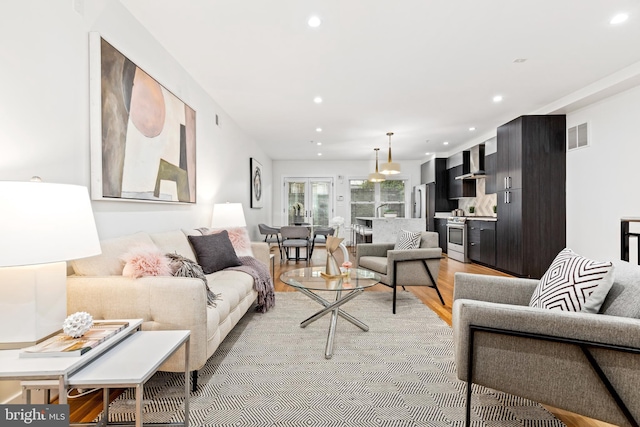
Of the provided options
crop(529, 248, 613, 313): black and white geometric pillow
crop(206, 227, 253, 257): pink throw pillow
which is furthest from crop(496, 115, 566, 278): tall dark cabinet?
crop(206, 227, 253, 257): pink throw pillow

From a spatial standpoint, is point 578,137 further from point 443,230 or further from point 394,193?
point 394,193

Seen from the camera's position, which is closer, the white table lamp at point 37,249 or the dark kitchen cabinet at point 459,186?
the white table lamp at point 37,249

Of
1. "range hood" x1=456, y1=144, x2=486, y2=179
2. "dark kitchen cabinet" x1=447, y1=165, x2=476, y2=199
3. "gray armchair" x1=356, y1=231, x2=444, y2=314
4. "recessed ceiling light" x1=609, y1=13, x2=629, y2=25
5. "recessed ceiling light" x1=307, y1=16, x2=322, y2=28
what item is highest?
"recessed ceiling light" x1=609, y1=13, x2=629, y2=25

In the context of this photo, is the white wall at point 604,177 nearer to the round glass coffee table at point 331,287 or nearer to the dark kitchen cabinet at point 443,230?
the dark kitchen cabinet at point 443,230

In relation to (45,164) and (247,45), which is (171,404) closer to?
(45,164)

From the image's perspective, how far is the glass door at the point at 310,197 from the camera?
31.8 ft

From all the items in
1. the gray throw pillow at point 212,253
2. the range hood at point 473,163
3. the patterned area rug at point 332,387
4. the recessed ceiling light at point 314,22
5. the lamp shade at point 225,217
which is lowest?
the patterned area rug at point 332,387

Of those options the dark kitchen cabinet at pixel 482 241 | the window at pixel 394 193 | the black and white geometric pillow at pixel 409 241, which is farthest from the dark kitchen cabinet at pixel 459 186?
the black and white geometric pillow at pixel 409 241

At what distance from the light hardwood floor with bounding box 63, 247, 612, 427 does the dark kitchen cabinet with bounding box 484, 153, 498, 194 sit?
1.54 metres

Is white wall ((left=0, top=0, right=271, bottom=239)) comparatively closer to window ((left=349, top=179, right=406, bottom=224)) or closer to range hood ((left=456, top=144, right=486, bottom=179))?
range hood ((left=456, top=144, right=486, bottom=179))

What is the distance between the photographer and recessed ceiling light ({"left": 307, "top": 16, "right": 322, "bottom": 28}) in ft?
8.29

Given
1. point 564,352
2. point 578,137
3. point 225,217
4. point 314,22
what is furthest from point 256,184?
point 564,352

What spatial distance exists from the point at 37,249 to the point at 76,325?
1.17 ft

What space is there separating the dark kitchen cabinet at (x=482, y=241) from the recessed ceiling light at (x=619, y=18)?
11.6 ft
